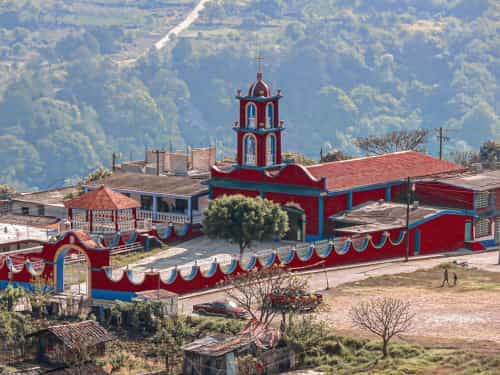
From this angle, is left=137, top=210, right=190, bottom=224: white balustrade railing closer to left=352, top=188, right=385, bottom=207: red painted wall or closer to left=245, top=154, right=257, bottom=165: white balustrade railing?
left=245, top=154, right=257, bottom=165: white balustrade railing

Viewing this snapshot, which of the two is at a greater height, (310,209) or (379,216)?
(310,209)

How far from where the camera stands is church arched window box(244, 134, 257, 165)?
83562 millimetres

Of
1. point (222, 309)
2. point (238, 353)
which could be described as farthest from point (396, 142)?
point (238, 353)

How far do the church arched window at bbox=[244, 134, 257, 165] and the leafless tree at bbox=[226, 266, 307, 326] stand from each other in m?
21.3

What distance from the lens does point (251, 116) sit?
83.9 metres

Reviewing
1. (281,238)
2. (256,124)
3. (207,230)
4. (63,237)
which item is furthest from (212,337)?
(256,124)

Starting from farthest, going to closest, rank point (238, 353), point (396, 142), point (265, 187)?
point (396, 142), point (265, 187), point (238, 353)

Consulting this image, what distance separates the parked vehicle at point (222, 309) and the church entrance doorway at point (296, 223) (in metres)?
17.8

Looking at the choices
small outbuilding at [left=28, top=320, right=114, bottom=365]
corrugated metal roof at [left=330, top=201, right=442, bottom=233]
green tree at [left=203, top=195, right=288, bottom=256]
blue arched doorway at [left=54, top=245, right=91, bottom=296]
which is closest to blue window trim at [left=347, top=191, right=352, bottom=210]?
corrugated metal roof at [left=330, top=201, right=442, bottom=233]

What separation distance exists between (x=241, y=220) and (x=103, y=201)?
363 inches

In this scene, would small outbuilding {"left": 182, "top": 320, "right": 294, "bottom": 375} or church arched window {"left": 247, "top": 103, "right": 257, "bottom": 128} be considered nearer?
small outbuilding {"left": 182, "top": 320, "right": 294, "bottom": 375}

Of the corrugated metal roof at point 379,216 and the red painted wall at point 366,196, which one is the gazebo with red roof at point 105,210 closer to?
the corrugated metal roof at point 379,216

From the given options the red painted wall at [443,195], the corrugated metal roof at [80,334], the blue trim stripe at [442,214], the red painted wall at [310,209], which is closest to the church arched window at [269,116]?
the red painted wall at [310,209]

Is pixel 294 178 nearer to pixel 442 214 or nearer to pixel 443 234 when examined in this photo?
pixel 442 214
